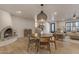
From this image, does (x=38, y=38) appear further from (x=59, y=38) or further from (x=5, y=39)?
(x=5, y=39)

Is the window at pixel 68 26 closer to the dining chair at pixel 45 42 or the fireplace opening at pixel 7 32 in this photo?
the dining chair at pixel 45 42

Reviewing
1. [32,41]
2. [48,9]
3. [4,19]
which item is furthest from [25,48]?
[48,9]

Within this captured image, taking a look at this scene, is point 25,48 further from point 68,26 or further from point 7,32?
point 68,26

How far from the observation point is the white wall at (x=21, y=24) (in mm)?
2678

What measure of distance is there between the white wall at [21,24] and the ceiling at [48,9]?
0.40ft

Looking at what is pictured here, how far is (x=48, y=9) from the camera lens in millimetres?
2656

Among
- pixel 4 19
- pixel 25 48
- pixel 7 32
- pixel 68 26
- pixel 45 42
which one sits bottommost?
pixel 25 48

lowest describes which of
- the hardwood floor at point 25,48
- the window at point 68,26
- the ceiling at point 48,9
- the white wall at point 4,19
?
the hardwood floor at point 25,48

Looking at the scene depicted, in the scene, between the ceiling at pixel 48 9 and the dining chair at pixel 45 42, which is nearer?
the ceiling at pixel 48 9

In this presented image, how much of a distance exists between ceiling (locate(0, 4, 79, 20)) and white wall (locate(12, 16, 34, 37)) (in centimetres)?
12

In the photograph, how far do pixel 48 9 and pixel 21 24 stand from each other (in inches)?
29.5

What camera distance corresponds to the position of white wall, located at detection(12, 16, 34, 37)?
2678mm

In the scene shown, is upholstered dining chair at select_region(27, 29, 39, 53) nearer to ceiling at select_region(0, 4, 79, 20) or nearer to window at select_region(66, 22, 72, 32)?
ceiling at select_region(0, 4, 79, 20)

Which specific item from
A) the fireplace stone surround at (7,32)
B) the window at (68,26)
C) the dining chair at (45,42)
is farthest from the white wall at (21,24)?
the window at (68,26)
